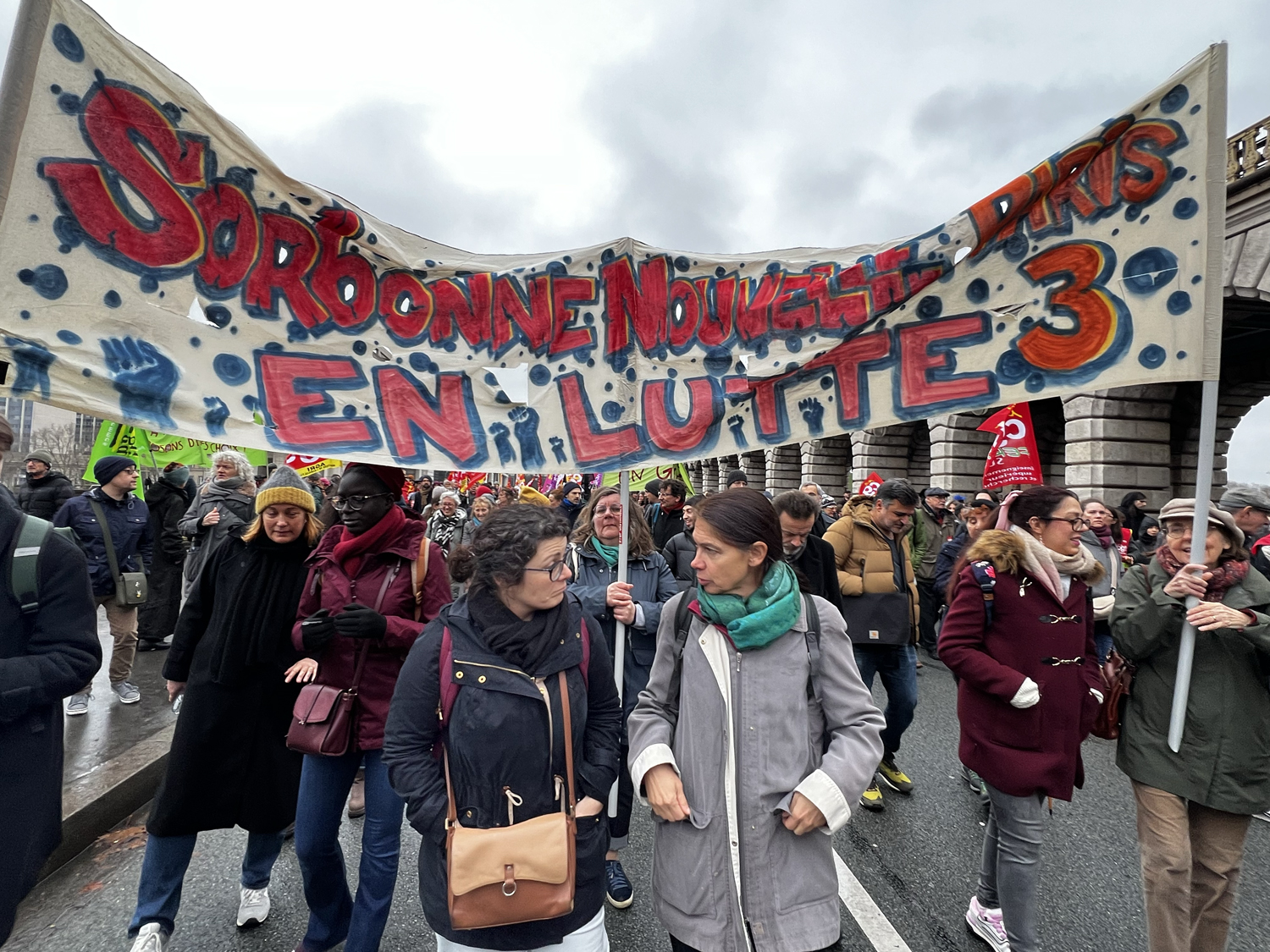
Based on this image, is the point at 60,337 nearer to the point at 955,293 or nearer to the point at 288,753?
the point at 288,753

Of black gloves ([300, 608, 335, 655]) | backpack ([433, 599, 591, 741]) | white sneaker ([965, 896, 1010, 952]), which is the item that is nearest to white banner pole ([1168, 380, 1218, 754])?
white sneaker ([965, 896, 1010, 952])

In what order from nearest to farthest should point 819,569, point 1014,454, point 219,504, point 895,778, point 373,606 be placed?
point 373,606 → point 819,569 → point 895,778 → point 219,504 → point 1014,454

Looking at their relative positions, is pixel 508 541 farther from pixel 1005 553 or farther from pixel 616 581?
pixel 1005 553

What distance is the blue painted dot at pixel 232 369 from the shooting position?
82.6 inches

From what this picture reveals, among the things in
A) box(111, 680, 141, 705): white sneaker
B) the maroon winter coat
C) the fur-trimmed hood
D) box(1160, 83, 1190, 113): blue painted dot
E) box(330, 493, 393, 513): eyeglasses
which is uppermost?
box(1160, 83, 1190, 113): blue painted dot

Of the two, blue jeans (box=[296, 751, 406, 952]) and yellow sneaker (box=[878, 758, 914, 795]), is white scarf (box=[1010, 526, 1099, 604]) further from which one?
blue jeans (box=[296, 751, 406, 952])

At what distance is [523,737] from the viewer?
177cm

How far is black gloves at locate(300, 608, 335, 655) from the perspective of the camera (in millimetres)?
2348

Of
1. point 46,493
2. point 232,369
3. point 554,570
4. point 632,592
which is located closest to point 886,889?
point 632,592

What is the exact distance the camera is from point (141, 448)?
6.22 meters

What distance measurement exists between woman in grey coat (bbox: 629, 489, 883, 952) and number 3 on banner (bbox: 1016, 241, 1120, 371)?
50.0 inches

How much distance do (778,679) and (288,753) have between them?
2.15 meters

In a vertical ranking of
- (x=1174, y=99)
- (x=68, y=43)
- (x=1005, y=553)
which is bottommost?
(x=1005, y=553)

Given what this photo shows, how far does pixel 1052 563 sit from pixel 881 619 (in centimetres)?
175
